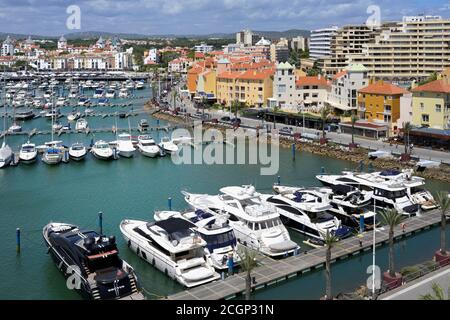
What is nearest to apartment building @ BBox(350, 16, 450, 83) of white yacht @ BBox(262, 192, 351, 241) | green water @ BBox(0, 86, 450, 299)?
green water @ BBox(0, 86, 450, 299)

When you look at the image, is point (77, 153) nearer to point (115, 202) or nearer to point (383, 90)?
point (115, 202)

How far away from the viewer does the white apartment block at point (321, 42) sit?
252ft

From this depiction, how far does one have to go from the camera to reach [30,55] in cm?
11419

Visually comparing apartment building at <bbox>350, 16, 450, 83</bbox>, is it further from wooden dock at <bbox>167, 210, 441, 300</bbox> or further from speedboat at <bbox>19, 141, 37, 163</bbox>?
wooden dock at <bbox>167, 210, 441, 300</bbox>

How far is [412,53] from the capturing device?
4969 centimetres

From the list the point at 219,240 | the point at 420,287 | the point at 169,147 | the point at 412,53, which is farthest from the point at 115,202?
the point at 412,53

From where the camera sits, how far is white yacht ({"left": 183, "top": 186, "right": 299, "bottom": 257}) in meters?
13.6

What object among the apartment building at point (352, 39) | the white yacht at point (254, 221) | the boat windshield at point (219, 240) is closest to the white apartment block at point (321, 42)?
the apartment building at point (352, 39)

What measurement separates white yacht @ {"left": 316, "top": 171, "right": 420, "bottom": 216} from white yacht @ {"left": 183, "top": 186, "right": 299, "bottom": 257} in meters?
4.23

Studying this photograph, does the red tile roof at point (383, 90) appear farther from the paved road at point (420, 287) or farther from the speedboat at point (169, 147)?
the paved road at point (420, 287)

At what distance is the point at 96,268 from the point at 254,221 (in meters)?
4.54

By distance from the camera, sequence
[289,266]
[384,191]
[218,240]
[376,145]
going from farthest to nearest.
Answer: [376,145]
[384,191]
[218,240]
[289,266]

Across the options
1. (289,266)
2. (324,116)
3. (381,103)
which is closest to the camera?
(289,266)
